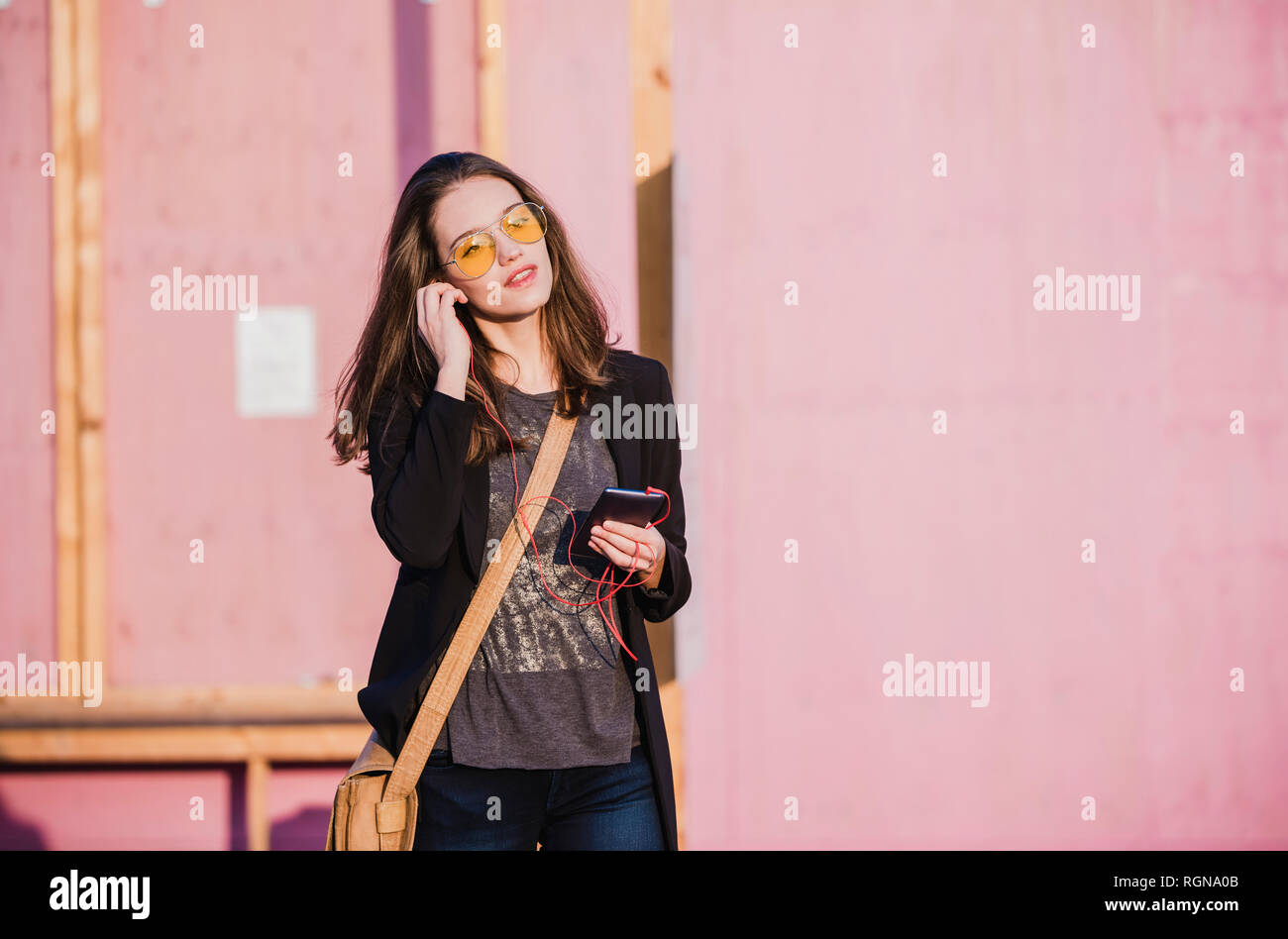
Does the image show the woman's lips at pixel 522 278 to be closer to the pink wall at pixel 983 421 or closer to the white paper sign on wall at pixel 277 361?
the pink wall at pixel 983 421

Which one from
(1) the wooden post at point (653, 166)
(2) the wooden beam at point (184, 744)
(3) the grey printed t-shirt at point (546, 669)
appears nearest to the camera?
(3) the grey printed t-shirt at point (546, 669)

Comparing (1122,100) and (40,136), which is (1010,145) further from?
(40,136)

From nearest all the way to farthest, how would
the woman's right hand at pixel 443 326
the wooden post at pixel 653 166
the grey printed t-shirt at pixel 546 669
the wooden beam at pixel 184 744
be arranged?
the grey printed t-shirt at pixel 546 669 < the woman's right hand at pixel 443 326 < the wooden post at pixel 653 166 < the wooden beam at pixel 184 744

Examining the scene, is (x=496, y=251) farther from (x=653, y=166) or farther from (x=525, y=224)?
(x=653, y=166)

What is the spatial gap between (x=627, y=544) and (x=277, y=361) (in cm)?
218

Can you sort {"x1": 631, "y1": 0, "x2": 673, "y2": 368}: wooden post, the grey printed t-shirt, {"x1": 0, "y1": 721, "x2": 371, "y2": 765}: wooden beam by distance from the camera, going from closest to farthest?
the grey printed t-shirt < {"x1": 631, "y1": 0, "x2": 673, "y2": 368}: wooden post < {"x1": 0, "y1": 721, "x2": 371, "y2": 765}: wooden beam

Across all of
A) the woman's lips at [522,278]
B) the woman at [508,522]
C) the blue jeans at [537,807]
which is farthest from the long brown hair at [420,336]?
the blue jeans at [537,807]

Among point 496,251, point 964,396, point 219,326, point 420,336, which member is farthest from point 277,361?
point 964,396

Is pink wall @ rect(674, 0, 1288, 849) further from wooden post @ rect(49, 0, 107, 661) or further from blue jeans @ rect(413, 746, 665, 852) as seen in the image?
wooden post @ rect(49, 0, 107, 661)

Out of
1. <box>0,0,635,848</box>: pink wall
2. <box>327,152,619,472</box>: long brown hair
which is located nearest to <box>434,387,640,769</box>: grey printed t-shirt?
<box>327,152,619,472</box>: long brown hair

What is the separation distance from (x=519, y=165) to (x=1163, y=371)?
7.38 feet

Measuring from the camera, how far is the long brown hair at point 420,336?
1.81 m

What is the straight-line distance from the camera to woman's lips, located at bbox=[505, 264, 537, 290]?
1779 mm

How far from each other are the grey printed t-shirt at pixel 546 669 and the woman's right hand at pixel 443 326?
7.6 inches
